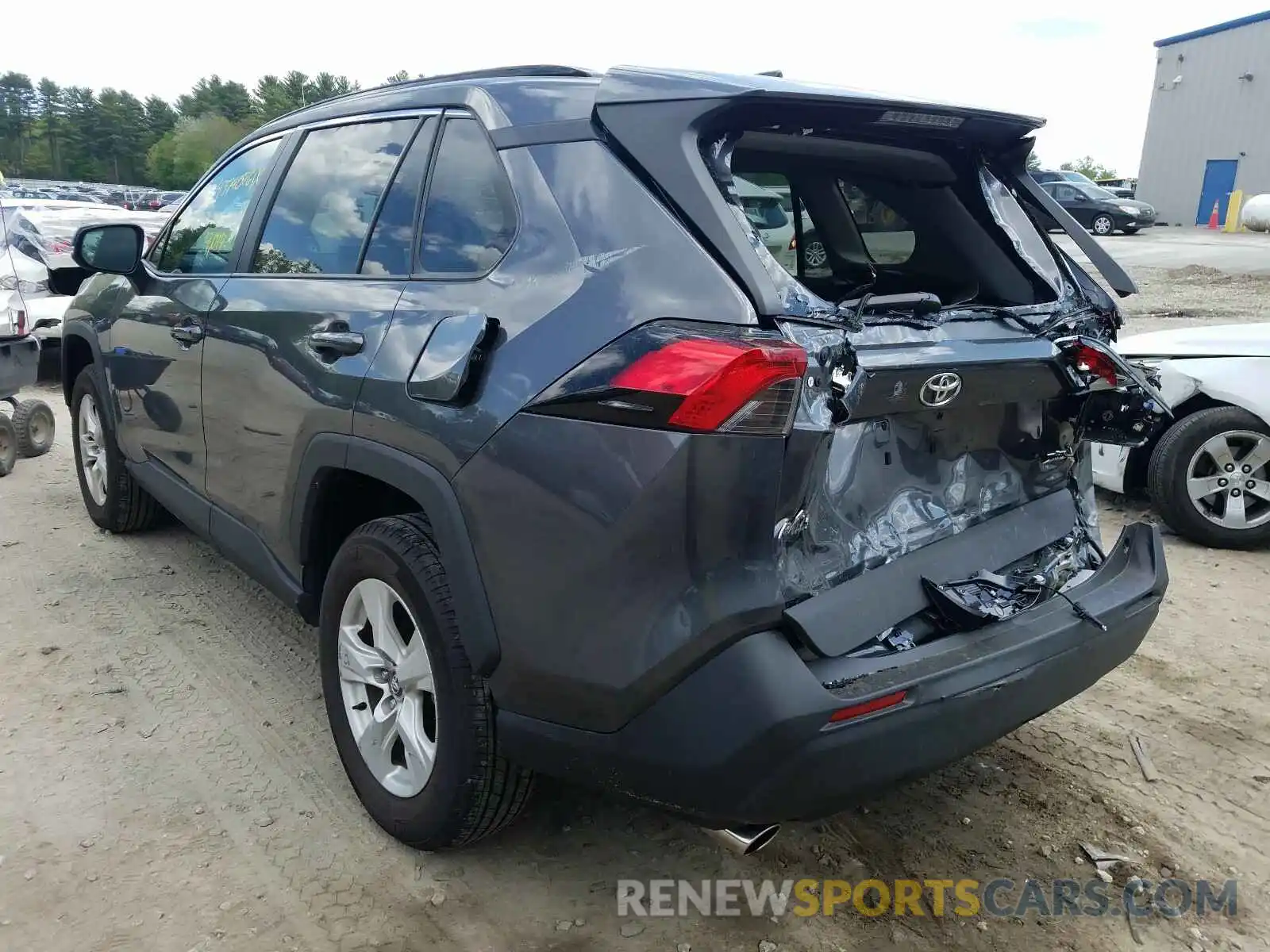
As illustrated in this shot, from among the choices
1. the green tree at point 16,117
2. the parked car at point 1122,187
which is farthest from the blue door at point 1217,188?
the green tree at point 16,117

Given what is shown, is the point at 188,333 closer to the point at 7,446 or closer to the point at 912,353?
the point at 912,353

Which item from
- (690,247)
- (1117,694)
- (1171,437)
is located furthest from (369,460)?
(1171,437)

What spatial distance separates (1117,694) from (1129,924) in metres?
1.26

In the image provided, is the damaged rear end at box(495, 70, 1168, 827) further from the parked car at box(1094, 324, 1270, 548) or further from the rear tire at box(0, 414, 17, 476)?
the rear tire at box(0, 414, 17, 476)

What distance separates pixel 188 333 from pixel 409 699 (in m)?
1.75

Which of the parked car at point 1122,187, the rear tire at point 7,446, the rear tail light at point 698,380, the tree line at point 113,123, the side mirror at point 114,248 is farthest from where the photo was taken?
the tree line at point 113,123

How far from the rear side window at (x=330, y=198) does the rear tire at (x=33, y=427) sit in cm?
440

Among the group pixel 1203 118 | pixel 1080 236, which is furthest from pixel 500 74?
pixel 1203 118

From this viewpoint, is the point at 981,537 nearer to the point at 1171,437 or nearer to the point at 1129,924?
the point at 1129,924

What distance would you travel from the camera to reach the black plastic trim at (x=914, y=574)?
200cm

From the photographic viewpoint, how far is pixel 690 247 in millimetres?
1970

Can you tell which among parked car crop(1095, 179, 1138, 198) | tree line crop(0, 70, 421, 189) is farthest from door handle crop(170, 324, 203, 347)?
tree line crop(0, 70, 421, 189)

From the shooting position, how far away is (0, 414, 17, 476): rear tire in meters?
6.30

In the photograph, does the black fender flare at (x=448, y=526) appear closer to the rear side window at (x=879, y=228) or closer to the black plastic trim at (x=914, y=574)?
the black plastic trim at (x=914, y=574)
